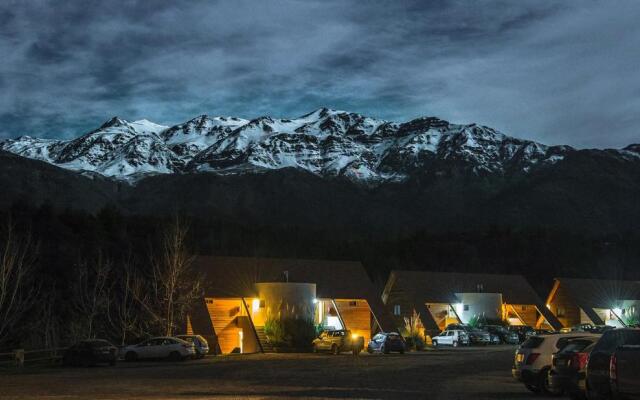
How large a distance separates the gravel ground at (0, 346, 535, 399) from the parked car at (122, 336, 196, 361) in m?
7.40

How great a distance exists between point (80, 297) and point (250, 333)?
11.1 metres

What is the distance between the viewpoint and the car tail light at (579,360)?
17.8m

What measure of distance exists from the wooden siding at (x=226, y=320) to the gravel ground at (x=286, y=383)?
58.9ft

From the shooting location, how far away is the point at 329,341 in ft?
152

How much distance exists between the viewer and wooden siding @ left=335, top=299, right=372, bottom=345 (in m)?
58.0

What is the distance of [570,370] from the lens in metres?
18.0

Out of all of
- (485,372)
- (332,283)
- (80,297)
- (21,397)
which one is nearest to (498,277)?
(332,283)

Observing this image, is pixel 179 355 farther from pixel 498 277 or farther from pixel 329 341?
pixel 498 277

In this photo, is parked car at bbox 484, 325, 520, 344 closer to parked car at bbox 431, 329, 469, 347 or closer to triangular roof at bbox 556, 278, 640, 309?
parked car at bbox 431, 329, 469, 347

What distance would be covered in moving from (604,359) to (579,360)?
374 cm

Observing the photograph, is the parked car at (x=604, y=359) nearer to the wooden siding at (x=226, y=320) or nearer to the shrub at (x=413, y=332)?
the wooden siding at (x=226, y=320)

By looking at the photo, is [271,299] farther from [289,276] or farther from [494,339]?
[494,339]

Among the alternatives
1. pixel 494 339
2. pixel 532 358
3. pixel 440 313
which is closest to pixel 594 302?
pixel 440 313

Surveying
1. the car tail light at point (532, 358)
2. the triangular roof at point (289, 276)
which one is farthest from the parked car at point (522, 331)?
the car tail light at point (532, 358)
